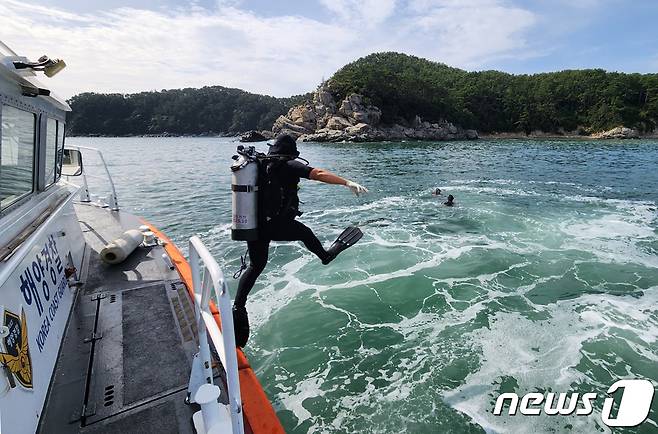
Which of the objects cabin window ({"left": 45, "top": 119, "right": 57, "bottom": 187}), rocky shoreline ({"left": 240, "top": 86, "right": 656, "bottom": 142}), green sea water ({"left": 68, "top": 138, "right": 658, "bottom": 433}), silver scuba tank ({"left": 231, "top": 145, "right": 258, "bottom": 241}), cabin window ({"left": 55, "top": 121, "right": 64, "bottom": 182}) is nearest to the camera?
silver scuba tank ({"left": 231, "top": 145, "right": 258, "bottom": 241})

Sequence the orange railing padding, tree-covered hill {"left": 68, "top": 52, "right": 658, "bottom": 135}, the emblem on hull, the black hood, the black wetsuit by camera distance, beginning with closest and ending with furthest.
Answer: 1. the emblem on hull
2. the orange railing padding
3. the black hood
4. the black wetsuit
5. tree-covered hill {"left": 68, "top": 52, "right": 658, "bottom": 135}

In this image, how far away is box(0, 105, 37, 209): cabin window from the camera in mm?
3373

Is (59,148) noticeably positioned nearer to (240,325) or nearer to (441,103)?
(240,325)

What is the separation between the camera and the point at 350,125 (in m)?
101

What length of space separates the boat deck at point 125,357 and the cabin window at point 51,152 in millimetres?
1781

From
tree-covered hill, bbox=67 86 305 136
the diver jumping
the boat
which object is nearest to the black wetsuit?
the diver jumping

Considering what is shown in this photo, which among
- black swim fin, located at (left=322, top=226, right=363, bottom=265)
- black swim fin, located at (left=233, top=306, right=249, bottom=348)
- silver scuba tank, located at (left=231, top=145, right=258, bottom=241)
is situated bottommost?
black swim fin, located at (left=233, top=306, right=249, bottom=348)

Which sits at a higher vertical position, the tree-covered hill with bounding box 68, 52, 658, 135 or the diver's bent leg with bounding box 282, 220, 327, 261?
the tree-covered hill with bounding box 68, 52, 658, 135

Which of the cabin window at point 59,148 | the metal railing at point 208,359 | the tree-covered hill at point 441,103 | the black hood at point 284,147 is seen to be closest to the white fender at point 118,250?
the cabin window at point 59,148

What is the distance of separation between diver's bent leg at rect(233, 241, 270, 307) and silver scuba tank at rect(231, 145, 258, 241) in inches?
14.9

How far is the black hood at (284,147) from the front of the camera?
4340 mm

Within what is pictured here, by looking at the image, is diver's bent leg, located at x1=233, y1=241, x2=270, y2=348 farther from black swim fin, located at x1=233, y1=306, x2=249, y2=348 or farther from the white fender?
the white fender

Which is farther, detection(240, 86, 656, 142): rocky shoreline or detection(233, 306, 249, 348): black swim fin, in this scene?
detection(240, 86, 656, 142): rocky shoreline

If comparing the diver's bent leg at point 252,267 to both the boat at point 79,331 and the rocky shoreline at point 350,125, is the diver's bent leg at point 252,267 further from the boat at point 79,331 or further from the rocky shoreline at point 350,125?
the rocky shoreline at point 350,125
